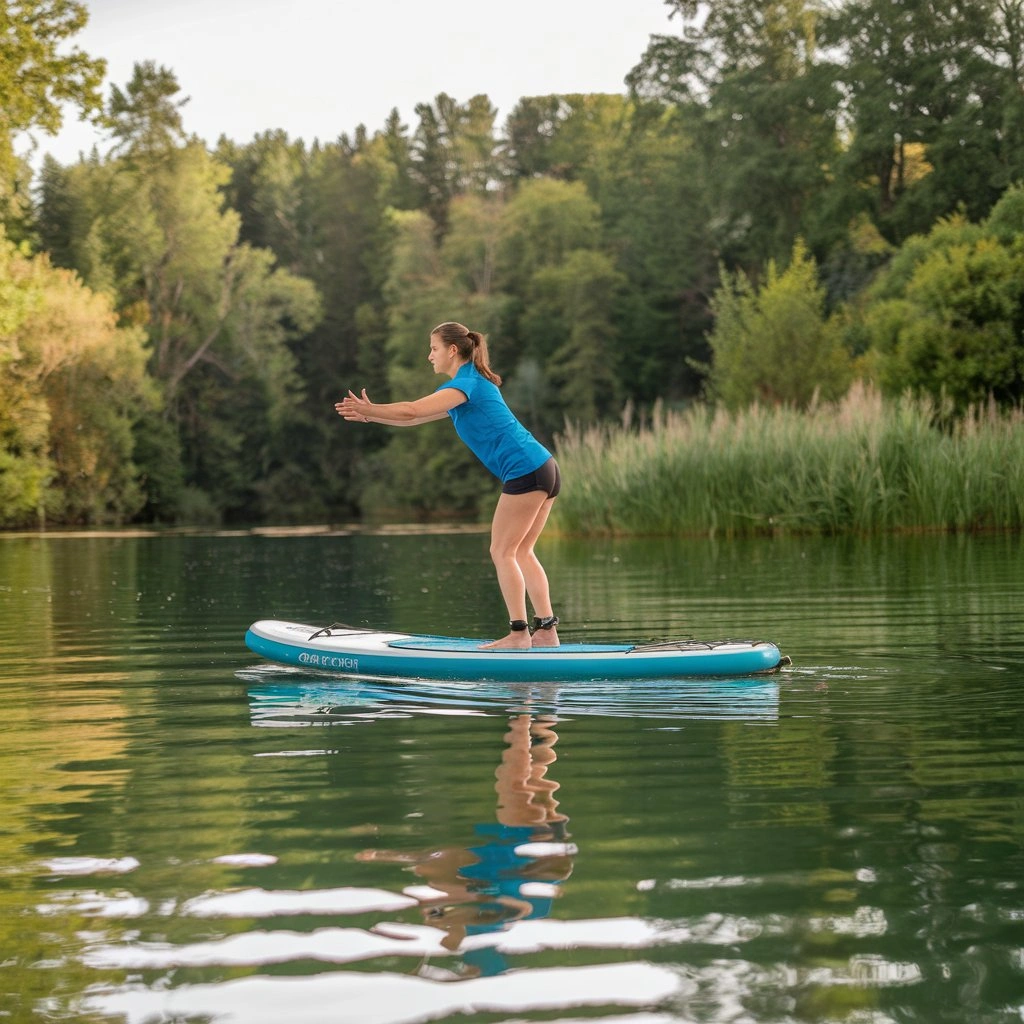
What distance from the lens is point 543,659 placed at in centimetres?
824

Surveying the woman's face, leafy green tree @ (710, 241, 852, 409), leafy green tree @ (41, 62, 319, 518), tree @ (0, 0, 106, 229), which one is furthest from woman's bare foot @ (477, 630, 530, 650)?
leafy green tree @ (41, 62, 319, 518)

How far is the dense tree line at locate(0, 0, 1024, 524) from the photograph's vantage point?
40.2 metres

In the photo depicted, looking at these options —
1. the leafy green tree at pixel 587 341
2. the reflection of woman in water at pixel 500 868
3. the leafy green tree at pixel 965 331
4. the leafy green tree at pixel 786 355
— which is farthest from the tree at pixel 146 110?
the reflection of woman in water at pixel 500 868

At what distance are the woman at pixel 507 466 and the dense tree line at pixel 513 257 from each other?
22533 millimetres

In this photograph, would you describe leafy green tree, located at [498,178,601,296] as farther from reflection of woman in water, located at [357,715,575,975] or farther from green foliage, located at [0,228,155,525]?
reflection of woman in water, located at [357,715,575,975]

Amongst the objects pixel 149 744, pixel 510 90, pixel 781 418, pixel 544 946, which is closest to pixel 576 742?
pixel 149 744

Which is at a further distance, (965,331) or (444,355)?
(965,331)

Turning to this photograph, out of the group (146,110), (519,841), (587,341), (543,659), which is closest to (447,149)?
(146,110)

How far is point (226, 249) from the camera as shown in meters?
60.5

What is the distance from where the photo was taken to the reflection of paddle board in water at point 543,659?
8.17m

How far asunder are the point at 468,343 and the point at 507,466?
2.41ft

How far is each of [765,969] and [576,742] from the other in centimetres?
300

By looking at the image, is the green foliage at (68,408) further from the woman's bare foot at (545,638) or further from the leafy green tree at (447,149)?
the woman's bare foot at (545,638)

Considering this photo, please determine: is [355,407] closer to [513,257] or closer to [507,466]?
[507,466]
